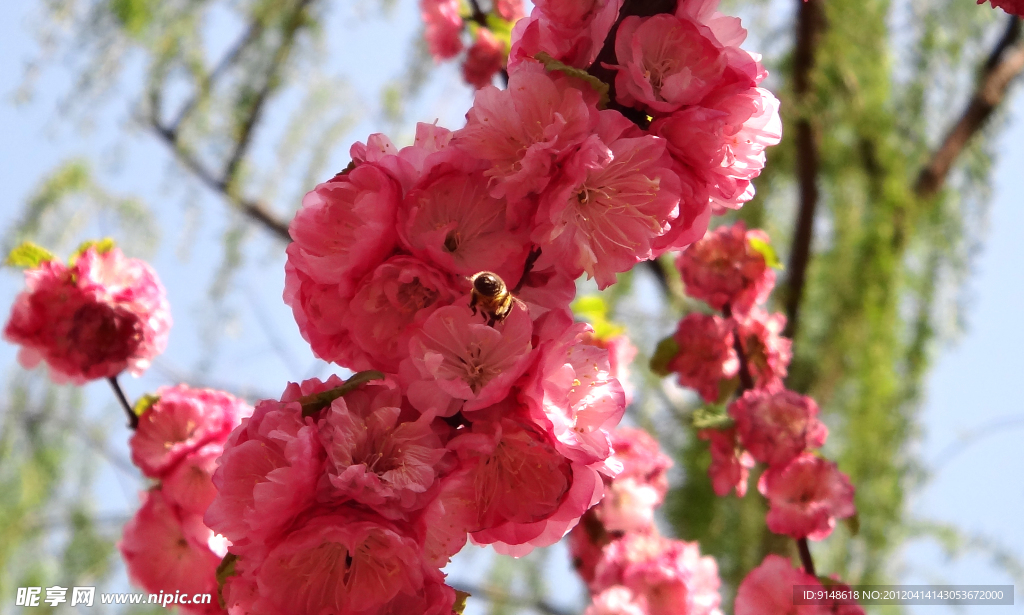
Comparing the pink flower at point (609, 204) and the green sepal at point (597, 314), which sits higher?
the green sepal at point (597, 314)

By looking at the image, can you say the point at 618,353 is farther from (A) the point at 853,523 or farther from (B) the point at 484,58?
(B) the point at 484,58

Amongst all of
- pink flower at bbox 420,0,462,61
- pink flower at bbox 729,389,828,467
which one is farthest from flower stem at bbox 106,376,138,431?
pink flower at bbox 420,0,462,61

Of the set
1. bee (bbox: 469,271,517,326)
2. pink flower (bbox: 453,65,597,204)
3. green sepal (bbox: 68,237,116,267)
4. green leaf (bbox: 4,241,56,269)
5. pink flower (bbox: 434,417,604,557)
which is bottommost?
pink flower (bbox: 434,417,604,557)

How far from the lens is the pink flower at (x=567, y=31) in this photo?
17.9 inches

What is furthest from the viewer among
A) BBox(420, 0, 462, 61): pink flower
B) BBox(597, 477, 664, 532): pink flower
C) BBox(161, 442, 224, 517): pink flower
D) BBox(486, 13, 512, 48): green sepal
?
BBox(420, 0, 462, 61): pink flower

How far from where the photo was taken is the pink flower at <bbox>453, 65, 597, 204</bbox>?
41cm

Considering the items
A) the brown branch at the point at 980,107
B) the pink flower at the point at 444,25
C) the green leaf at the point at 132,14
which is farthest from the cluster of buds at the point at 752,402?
the green leaf at the point at 132,14

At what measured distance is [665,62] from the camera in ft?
1.47

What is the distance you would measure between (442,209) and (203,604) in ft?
1.33

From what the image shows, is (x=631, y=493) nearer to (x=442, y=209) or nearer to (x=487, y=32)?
(x=442, y=209)

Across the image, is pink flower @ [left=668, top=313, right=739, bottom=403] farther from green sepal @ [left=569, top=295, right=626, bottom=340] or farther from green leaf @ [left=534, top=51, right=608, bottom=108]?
green leaf @ [left=534, top=51, right=608, bottom=108]

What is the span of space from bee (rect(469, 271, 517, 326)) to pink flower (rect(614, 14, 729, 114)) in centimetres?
14

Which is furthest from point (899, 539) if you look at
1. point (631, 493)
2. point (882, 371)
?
point (631, 493)

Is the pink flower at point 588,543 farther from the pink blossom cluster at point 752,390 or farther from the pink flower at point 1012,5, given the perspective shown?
the pink flower at point 1012,5
